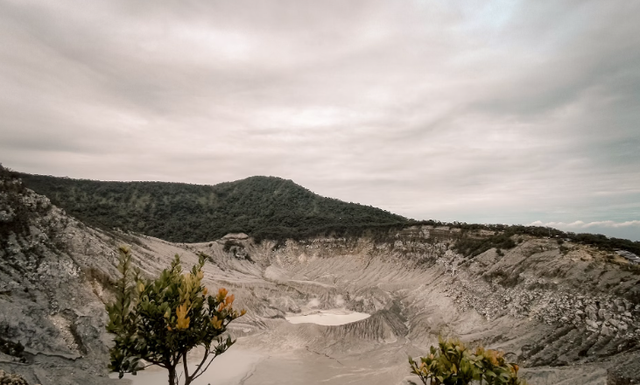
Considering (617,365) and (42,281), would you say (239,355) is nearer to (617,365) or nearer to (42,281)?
(42,281)

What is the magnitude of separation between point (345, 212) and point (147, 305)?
286ft

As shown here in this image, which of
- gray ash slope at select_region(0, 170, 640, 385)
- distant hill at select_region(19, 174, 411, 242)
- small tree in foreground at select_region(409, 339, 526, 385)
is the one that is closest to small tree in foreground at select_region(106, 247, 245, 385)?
small tree in foreground at select_region(409, 339, 526, 385)

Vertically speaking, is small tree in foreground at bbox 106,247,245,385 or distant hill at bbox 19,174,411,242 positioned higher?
distant hill at bbox 19,174,411,242

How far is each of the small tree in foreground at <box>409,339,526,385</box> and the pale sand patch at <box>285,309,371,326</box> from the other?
30.0m

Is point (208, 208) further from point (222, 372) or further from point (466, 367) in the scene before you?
point (466, 367)

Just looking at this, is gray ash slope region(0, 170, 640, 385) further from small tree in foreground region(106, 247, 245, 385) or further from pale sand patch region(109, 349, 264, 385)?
small tree in foreground region(106, 247, 245, 385)

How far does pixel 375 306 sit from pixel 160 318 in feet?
112

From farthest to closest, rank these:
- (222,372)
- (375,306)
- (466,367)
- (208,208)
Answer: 1. (208,208)
2. (375,306)
3. (222,372)
4. (466,367)

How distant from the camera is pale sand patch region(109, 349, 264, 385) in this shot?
76.6 feet

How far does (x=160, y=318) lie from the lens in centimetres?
610

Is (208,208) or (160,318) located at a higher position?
(208,208)

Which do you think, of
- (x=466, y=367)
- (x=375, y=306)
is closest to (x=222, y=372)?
(x=375, y=306)

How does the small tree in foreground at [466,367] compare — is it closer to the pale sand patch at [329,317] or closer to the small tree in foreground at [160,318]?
the small tree in foreground at [160,318]

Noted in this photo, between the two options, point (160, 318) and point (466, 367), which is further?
point (160, 318)
